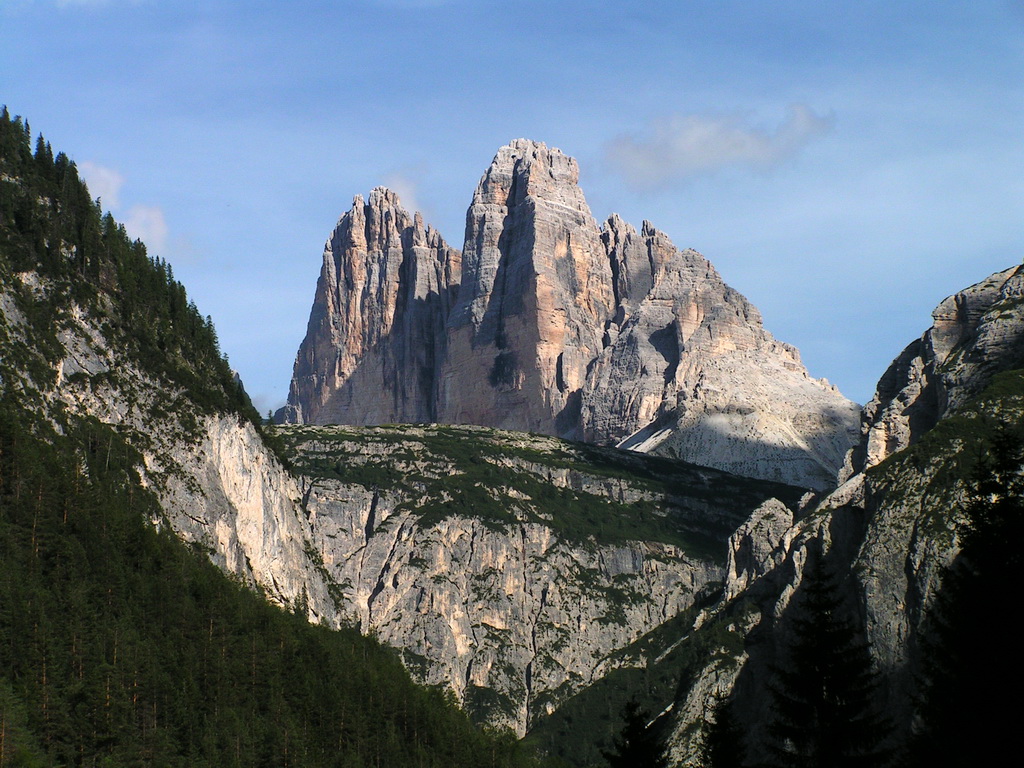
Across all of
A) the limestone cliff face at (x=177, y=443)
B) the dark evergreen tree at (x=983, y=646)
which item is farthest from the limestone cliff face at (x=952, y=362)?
the dark evergreen tree at (x=983, y=646)

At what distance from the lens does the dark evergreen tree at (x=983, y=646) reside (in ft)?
173

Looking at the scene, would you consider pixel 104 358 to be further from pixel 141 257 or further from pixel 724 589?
pixel 724 589

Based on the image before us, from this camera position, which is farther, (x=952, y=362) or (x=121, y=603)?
(x=952, y=362)

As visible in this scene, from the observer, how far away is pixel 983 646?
185 ft

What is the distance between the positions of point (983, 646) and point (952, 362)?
132 metres

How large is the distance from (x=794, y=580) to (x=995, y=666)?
10909 centimetres

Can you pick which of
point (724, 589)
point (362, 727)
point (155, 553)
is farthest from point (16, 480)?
point (724, 589)

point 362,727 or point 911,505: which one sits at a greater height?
point 911,505

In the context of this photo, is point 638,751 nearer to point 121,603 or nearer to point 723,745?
point 723,745

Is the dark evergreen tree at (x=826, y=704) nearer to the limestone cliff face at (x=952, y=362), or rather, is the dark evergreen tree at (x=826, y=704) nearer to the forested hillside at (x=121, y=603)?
the forested hillside at (x=121, y=603)

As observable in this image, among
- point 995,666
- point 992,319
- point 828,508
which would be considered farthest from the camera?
point 992,319

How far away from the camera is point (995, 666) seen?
54594 mm

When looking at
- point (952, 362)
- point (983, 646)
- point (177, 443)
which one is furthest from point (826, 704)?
point (952, 362)

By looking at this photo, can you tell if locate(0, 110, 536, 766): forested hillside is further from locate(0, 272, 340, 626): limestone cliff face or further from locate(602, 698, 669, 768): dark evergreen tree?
locate(602, 698, 669, 768): dark evergreen tree
